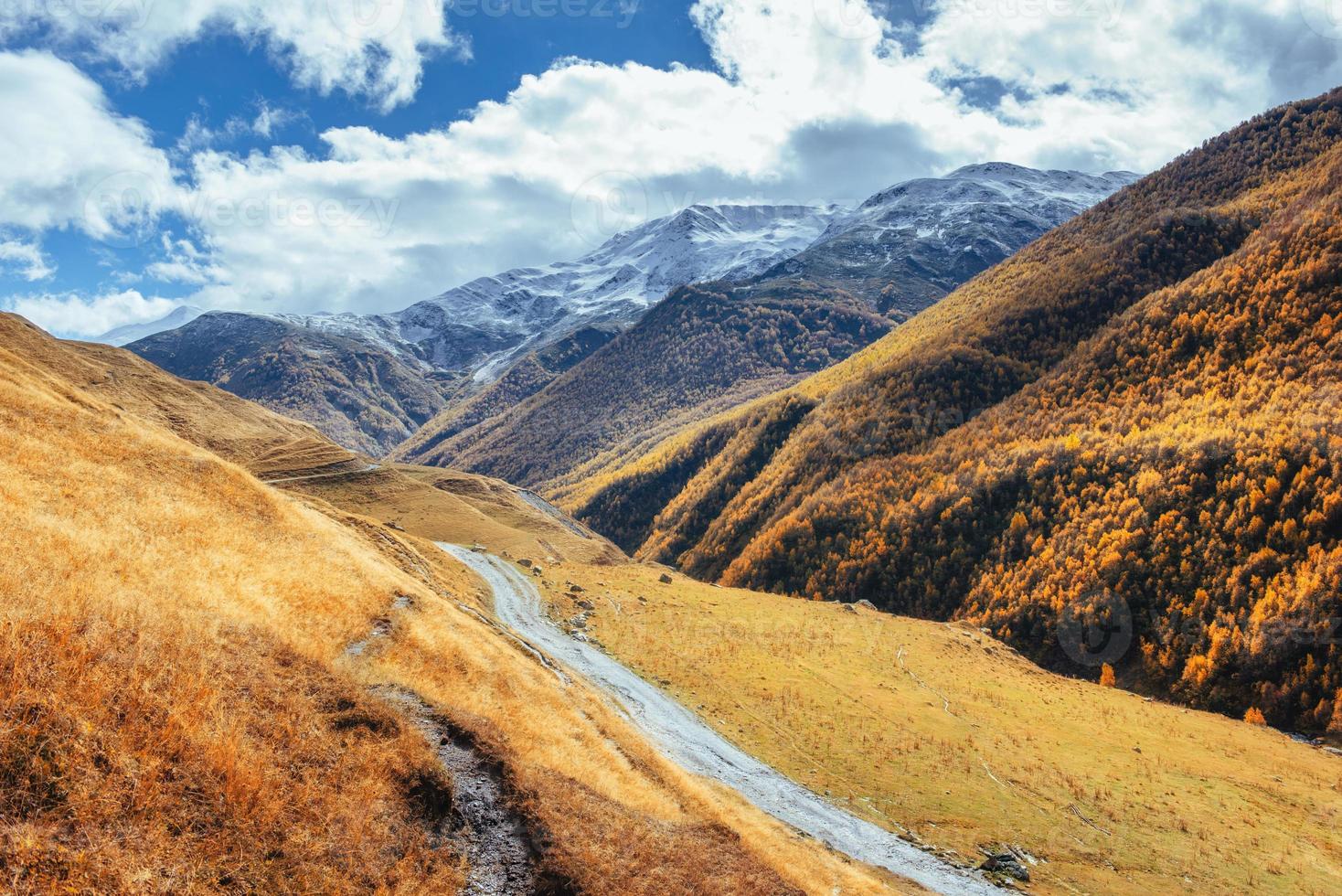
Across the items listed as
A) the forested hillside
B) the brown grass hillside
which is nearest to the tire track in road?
the brown grass hillside

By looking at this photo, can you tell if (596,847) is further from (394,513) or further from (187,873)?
(394,513)

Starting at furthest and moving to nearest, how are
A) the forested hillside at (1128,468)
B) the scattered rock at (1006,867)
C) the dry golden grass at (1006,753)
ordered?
the forested hillside at (1128,468) → the dry golden grass at (1006,753) → the scattered rock at (1006,867)

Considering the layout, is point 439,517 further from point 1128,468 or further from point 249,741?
point 1128,468

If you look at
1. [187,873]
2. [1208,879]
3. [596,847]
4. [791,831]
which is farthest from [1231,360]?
[187,873]

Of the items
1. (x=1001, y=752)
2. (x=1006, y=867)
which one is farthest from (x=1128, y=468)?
(x=1006, y=867)

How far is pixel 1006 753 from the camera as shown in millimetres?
39250

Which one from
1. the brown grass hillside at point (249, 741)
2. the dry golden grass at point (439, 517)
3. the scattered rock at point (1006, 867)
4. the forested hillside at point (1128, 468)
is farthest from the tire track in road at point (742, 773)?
the forested hillside at point (1128, 468)

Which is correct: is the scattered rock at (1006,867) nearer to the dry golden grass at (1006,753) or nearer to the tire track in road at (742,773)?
the dry golden grass at (1006,753)

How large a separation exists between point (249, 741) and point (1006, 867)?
30491mm

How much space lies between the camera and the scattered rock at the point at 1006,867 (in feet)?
88.3

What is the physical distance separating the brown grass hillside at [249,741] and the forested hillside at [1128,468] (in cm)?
6903

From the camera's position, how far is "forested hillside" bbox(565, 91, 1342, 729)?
225 feet

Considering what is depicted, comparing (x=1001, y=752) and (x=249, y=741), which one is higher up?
(x=249, y=741)

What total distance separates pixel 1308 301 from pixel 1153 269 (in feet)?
213
